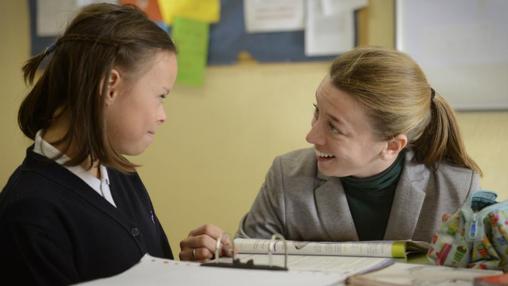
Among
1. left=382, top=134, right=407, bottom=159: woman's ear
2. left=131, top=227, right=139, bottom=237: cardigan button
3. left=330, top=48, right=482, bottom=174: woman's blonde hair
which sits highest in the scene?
left=330, top=48, right=482, bottom=174: woman's blonde hair

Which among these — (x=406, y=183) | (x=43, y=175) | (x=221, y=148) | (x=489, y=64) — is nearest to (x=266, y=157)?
(x=221, y=148)

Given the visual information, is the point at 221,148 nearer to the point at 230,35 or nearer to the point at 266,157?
the point at 266,157

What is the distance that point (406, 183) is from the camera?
1.45 m

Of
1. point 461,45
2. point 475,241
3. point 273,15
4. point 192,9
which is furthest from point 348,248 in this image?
point 192,9

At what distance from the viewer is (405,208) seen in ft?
4.67

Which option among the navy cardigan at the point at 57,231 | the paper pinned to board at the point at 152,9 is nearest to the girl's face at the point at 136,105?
the navy cardigan at the point at 57,231

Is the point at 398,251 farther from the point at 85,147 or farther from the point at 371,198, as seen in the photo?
the point at 85,147

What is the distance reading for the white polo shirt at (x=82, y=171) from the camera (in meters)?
1.10

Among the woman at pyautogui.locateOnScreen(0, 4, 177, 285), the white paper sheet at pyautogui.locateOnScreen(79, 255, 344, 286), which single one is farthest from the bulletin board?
the white paper sheet at pyautogui.locateOnScreen(79, 255, 344, 286)

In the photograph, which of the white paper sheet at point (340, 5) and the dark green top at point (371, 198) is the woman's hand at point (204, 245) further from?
the white paper sheet at point (340, 5)

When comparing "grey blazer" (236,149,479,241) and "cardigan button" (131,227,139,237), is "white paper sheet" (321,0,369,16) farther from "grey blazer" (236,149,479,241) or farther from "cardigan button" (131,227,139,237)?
"cardigan button" (131,227,139,237)

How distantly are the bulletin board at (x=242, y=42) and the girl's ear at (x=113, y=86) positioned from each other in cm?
123

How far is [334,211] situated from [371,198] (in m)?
0.10

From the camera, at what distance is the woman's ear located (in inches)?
57.1
